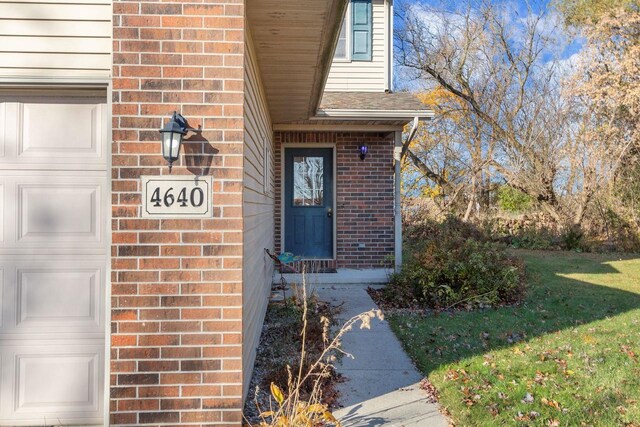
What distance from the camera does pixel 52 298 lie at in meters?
2.91

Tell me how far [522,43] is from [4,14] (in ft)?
58.9

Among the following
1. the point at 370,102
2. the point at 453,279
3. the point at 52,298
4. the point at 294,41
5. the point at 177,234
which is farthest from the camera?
the point at 370,102

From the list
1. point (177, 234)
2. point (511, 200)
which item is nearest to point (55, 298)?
point (177, 234)

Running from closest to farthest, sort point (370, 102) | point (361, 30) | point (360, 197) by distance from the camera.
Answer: point (370, 102) → point (360, 197) → point (361, 30)

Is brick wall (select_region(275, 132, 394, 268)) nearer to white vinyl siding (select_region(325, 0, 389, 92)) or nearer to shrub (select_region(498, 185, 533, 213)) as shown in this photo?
white vinyl siding (select_region(325, 0, 389, 92))

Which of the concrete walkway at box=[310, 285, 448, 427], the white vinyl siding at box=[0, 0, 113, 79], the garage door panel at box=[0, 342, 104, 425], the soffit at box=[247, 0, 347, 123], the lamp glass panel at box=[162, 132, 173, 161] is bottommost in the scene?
the concrete walkway at box=[310, 285, 448, 427]

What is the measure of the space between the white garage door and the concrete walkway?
175 centimetres

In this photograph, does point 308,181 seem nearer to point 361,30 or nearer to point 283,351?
point 361,30

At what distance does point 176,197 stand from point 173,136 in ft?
1.20

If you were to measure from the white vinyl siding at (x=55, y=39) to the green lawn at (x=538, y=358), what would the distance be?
11.0 ft

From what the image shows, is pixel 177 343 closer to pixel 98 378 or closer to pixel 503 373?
pixel 98 378

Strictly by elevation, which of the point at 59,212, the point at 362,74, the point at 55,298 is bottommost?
the point at 55,298

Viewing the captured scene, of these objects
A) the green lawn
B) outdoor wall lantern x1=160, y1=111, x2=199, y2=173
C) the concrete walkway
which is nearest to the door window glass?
the green lawn

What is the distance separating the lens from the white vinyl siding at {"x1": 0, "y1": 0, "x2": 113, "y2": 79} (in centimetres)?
279
